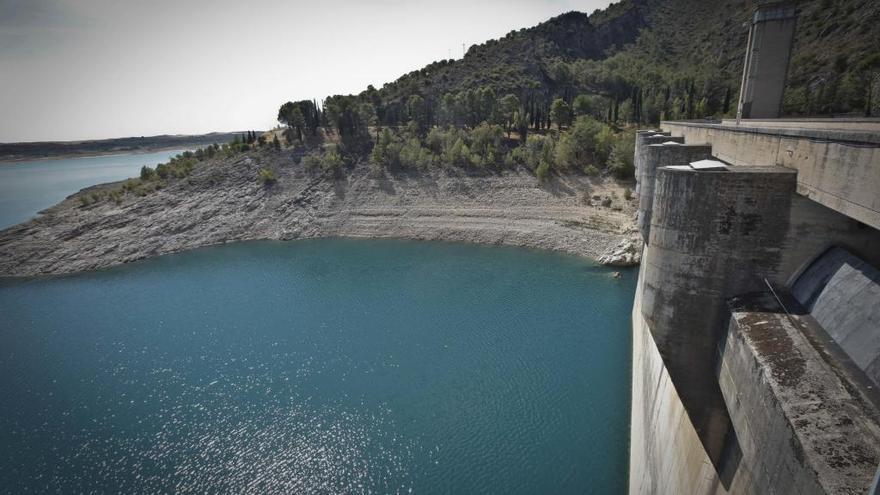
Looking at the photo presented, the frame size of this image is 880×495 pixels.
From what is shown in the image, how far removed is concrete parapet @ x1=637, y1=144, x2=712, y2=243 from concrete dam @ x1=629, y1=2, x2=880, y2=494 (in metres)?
2.85

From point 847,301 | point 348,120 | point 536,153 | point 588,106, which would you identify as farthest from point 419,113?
point 847,301

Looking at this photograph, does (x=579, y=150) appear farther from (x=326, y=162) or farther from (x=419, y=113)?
(x=326, y=162)

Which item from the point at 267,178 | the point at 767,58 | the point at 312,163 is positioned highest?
the point at 767,58

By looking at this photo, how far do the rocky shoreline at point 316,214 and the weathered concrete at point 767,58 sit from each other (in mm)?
17261

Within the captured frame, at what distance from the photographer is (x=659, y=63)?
108m

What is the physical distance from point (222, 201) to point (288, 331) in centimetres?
3888

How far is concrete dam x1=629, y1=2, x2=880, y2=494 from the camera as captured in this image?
6.28 meters

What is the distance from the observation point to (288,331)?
29.5 meters

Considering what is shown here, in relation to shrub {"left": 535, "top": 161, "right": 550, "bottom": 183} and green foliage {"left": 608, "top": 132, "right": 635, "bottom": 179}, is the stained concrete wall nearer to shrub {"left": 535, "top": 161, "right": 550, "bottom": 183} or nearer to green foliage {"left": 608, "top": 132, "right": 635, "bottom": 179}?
green foliage {"left": 608, "top": 132, "right": 635, "bottom": 179}

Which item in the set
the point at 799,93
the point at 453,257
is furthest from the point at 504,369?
the point at 799,93

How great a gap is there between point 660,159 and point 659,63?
112350 millimetres

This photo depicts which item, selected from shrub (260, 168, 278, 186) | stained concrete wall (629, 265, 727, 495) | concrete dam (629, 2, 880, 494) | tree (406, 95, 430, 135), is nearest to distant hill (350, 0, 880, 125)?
tree (406, 95, 430, 135)

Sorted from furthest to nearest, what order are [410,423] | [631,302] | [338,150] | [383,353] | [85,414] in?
[338,150], [631,302], [383,353], [85,414], [410,423]

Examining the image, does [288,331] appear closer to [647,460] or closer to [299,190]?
[647,460]
